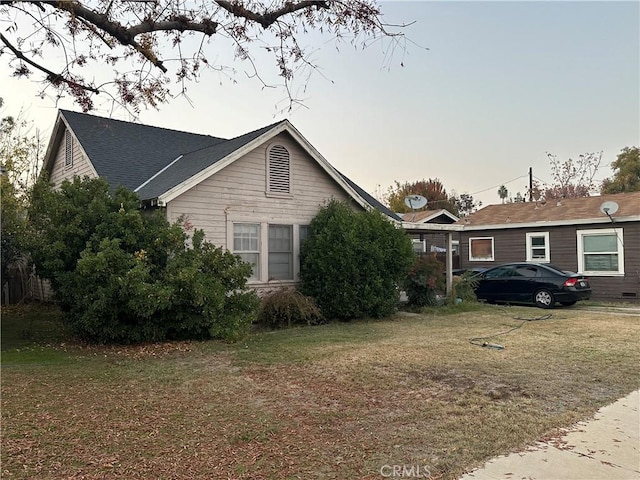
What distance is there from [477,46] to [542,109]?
18.5 ft

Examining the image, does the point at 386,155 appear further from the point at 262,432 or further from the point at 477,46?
the point at 262,432

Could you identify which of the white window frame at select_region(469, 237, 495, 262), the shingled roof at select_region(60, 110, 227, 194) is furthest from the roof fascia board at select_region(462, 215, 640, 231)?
the shingled roof at select_region(60, 110, 227, 194)

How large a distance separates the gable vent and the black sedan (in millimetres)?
8067

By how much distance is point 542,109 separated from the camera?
54.4 feet

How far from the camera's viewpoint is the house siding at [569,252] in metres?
17.0

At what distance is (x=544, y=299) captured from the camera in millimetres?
15320

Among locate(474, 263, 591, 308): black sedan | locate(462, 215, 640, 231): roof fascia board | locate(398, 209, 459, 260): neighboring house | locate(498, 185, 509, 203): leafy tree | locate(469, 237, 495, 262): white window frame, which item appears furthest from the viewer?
locate(498, 185, 509, 203): leafy tree

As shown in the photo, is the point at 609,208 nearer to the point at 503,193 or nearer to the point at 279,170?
the point at 279,170

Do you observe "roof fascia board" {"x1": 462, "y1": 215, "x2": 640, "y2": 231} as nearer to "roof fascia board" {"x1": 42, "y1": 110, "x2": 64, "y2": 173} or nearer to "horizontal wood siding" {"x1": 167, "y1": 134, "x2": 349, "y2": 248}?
"horizontal wood siding" {"x1": 167, "y1": 134, "x2": 349, "y2": 248}

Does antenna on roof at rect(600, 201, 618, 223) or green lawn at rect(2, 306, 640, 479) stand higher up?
antenna on roof at rect(600, 201, 618, 223)

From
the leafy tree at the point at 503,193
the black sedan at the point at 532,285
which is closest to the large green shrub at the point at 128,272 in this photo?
the black sedan at the point at 532,285

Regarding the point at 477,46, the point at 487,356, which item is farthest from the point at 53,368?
the point at 477,46

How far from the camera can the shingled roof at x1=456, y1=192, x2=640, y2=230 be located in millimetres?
17516

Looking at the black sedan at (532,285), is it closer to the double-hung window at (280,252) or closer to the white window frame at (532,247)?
the white window frame at (532,247)
